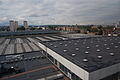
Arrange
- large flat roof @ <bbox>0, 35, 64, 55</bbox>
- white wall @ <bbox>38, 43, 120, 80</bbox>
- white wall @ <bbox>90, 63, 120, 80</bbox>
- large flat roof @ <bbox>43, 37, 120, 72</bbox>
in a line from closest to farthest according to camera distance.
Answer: white wall @ <bbox>38, 43, 120, 80</bbox> → white wall @ <bbox>90, 63, 120, 80</bbox> → large flat roof @ <bbox>43, 37, 120, 72</bbox> → large flat roof @ <bbox>0, 35, 64, 55</bbox>

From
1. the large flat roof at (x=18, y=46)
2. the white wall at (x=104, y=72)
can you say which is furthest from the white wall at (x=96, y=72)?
the large flat roof at (x=18, y=46)

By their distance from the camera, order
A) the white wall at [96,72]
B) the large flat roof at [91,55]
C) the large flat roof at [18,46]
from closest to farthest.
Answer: the white wall at [96,72] < the large flat roof at [91,55] < the large flat roof at [18,46]

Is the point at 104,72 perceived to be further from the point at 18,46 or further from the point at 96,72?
the point at 18,46

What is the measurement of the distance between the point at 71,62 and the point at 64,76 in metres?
4.50

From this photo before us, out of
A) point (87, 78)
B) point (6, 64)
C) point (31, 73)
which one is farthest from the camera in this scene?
point (6, 64)

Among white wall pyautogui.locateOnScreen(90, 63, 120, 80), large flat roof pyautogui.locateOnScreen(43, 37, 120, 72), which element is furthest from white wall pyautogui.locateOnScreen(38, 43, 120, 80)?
large flat roof pyautogui.locateOnScreen(43, 37, 120, 72)

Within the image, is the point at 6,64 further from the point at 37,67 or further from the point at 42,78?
the point at 42,78

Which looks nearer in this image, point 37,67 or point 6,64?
point 37,67

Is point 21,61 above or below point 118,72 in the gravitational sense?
below

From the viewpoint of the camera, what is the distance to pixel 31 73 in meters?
20.3

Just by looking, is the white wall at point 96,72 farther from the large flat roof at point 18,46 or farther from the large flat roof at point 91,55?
the large flat roof at point 18,46

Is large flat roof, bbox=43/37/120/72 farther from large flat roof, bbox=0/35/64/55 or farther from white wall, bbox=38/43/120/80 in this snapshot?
large flat roof, bbox=0/35/64/55

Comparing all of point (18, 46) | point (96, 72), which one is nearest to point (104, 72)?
point (96, 72)

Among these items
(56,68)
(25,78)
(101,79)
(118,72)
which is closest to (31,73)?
(25,78)
